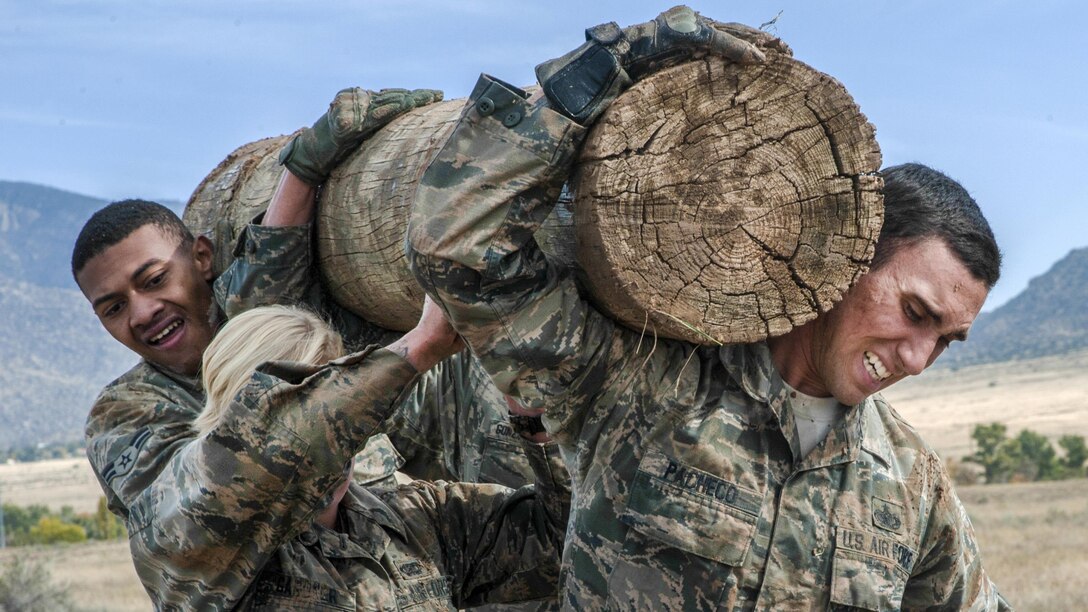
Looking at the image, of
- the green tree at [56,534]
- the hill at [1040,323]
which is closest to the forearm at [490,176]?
the green tree at [56,534]

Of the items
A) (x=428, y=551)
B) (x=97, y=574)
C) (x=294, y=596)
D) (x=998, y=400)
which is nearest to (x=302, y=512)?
(x=294, y=596)

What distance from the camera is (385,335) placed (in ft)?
15.9

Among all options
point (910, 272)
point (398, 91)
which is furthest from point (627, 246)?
point (398, 91)

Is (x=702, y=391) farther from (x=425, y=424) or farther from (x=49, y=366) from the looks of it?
(x=49, y=366)

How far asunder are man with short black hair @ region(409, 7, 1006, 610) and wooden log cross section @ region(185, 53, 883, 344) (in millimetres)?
124

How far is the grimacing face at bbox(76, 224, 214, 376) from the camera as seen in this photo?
476cm

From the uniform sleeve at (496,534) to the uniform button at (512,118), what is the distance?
150 centimetres

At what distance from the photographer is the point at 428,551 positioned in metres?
4.40

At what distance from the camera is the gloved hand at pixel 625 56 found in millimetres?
3172

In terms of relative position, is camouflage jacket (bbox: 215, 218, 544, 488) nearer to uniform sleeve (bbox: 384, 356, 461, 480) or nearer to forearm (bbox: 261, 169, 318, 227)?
uniform sleeve (bbox: 384, 356, 461, 480)

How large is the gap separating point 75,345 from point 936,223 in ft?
568

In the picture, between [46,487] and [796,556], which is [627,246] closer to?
[796,556]

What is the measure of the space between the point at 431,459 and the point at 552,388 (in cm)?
264

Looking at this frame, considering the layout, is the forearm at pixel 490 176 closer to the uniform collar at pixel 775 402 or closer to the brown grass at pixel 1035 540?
the uniform collar at pixel 775 402
